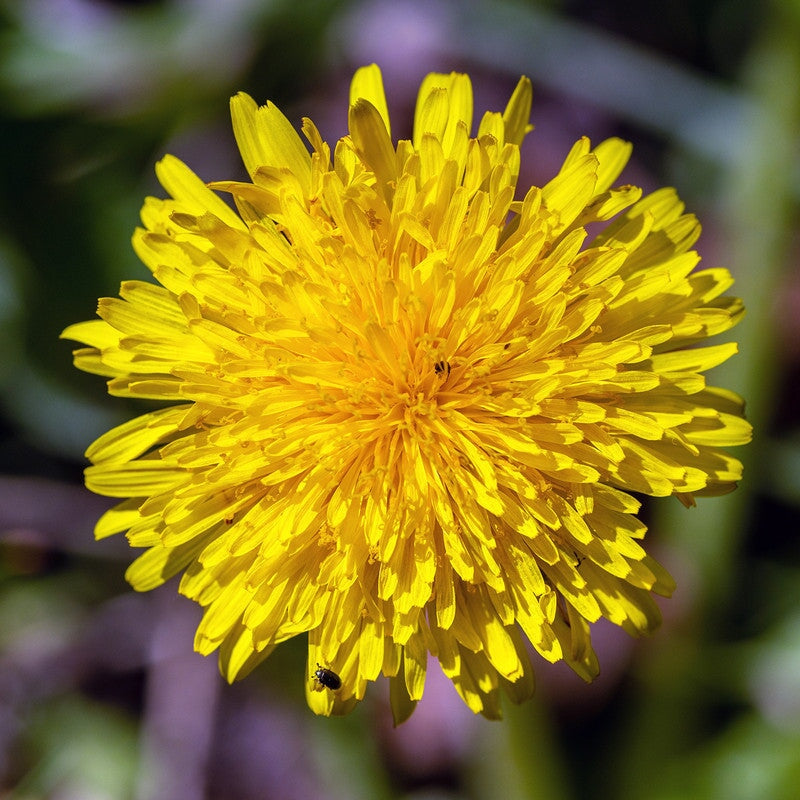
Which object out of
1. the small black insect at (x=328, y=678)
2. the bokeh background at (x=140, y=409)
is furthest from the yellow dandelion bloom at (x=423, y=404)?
the bokeh background at (x=140, y=409)

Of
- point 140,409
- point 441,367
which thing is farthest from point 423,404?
point 140,409

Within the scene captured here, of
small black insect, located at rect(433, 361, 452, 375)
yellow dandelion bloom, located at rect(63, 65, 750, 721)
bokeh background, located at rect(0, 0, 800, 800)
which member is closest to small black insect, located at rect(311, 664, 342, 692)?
yellow dandelion bloom, located at rect(63, 65, 750, 721)

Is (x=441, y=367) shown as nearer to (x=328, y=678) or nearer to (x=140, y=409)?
(x=328, y=678)

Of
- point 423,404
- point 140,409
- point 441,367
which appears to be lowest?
point 140,409

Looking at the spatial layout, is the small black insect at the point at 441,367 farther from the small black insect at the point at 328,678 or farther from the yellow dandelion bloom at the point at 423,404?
the small black insect at the point at 328,678

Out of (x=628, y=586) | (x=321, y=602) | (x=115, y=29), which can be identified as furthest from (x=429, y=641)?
(x=115, y=29)

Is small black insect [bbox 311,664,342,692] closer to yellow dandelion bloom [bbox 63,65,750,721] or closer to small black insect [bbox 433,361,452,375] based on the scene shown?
yellow dandelion bloom [bbox 63,65,750,721]
